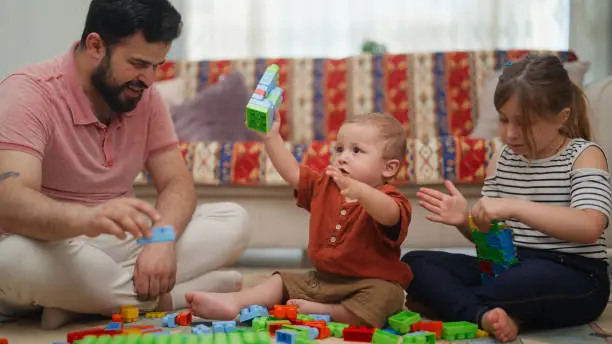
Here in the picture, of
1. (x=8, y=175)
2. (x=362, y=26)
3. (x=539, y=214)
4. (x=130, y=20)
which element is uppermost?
(x=362, y=26)

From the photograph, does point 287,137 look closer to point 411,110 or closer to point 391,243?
point 411,110

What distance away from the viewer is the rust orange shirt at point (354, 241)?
60.5 inches

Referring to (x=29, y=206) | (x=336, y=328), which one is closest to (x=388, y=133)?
(x=336, y=328)

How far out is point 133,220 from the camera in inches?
50.1

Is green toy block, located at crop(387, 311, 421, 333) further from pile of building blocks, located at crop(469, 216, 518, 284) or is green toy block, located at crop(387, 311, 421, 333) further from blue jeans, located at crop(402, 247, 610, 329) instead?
pile of building blocks, located at crop(469, 216, 518, 284)

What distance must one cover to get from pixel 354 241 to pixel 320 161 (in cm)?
92

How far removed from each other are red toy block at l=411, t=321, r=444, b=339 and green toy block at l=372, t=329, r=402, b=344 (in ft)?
0.43

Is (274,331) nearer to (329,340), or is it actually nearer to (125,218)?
(329,340)

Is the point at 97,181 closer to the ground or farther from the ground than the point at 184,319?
farther from the ground

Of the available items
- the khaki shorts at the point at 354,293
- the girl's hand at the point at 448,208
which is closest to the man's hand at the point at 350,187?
the girl's hand at the point at 448,208

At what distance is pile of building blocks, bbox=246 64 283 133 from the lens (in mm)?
1523

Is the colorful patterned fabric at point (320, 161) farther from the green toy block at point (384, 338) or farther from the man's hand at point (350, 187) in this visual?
the green toy block at point (384, 338)

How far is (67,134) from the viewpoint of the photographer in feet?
5.15

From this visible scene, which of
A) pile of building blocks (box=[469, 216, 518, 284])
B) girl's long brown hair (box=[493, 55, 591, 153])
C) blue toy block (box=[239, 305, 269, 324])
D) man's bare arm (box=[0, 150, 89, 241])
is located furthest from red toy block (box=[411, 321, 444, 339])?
man's bare arm (box=[0, 150, 89, 241])
